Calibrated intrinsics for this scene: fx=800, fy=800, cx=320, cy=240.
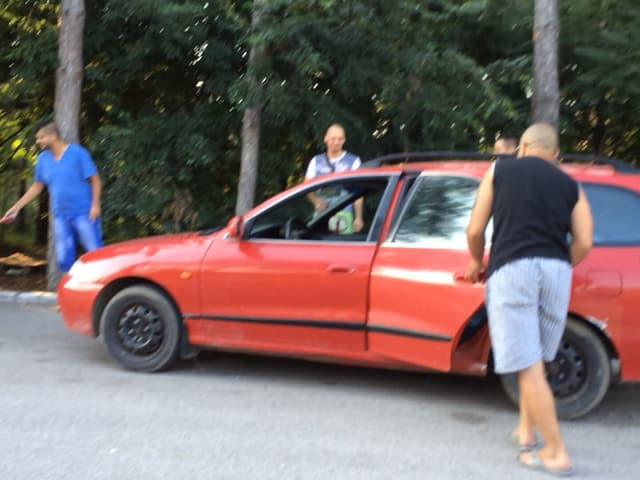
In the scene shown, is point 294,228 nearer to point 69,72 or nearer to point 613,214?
point 613,214

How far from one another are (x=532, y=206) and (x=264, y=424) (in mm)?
2102

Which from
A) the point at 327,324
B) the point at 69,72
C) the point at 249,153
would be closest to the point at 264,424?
the point at 327,324

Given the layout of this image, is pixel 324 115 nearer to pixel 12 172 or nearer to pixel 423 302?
pixel 423 302

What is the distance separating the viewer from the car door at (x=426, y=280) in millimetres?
5012

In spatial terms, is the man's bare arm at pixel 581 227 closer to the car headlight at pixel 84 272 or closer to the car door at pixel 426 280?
the car door at pixel 426 280

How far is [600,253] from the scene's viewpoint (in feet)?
16.3

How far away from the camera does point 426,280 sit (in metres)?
5.14

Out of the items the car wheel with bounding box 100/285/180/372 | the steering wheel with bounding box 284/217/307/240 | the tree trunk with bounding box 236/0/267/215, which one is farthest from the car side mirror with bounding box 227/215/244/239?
the tree trunk with bounding box 236/0/267/215

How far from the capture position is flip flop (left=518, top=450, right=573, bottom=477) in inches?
164

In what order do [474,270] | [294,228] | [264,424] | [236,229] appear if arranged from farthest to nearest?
[294,228]
[236,229]
[264,424]
[474,270]

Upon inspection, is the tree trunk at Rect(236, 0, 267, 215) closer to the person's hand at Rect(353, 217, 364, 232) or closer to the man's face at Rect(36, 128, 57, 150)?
the man's face at Rect(36, 128, 57, 150)

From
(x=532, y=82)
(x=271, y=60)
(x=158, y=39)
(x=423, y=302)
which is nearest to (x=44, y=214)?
(x=158, y=39)

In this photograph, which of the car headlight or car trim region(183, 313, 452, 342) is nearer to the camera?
car trim region(183, 313, 452, 342)

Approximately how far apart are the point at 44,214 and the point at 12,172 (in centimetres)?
348
